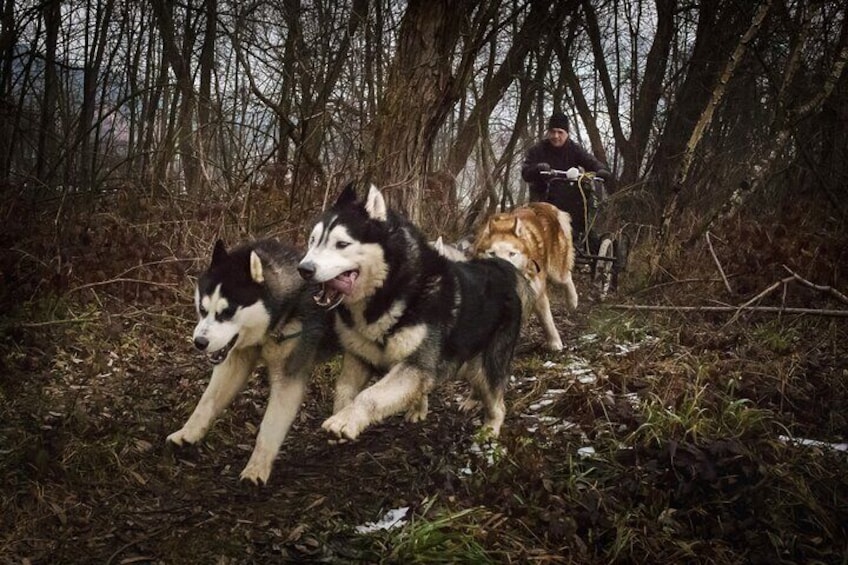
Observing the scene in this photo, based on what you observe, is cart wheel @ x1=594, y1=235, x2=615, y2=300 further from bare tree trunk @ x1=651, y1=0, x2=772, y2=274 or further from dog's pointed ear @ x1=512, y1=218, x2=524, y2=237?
dog's pointed ear @ x1=512, y1=218, x2=524, y2=237

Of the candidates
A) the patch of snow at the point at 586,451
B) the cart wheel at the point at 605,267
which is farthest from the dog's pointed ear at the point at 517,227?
the patch of snow at the point at 586,451

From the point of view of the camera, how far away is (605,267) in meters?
8.34

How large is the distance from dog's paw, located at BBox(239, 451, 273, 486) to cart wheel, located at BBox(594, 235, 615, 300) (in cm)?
567

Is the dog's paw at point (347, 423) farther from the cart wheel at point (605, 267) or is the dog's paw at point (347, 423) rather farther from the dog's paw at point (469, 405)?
the cart wheel at point (605, 267)

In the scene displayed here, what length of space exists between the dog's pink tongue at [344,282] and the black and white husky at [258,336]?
1.19 ft

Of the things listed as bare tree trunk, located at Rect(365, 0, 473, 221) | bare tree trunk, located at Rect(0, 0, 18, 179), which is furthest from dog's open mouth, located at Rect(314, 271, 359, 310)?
bare tree trunk, located at Rect(0, 0, 18, 179)

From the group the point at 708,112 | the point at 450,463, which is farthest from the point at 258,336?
the point at 708,112

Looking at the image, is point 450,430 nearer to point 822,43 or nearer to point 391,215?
point 391,215

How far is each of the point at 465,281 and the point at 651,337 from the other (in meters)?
2.40

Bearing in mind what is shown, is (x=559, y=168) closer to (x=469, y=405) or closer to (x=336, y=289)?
(x=469, y=405)

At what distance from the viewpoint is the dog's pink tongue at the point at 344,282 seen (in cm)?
352

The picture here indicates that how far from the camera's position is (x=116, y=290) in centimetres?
584

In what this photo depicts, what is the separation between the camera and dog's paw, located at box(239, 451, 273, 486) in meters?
3.32

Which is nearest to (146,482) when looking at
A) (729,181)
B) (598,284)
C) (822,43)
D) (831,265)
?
(831,265)
